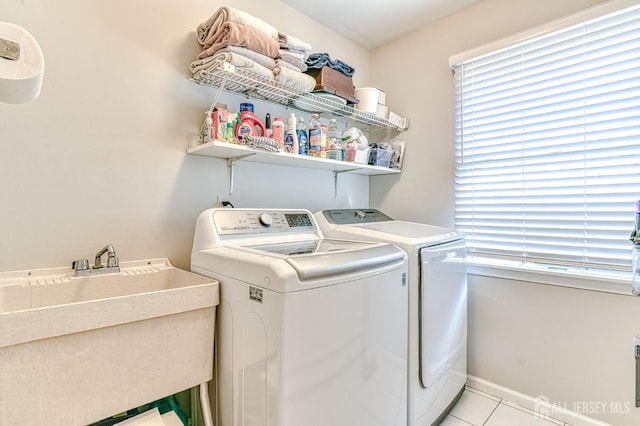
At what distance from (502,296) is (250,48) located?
199 cm

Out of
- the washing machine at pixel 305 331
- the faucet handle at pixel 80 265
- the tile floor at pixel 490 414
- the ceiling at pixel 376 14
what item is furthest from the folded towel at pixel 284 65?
the tile floor at pixel 490 414

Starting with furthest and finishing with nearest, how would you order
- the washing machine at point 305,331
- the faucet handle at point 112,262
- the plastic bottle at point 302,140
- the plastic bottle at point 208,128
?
the plastic bottle at point 302,140, the plastic bottle at point 208,128, the faucet handle at point 112,262, the washing machine at point 305,331

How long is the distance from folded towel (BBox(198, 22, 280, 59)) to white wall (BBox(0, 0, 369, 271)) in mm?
187

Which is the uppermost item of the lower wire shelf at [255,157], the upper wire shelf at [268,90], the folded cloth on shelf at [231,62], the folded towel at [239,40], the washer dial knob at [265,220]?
the folded towel at [239,40]

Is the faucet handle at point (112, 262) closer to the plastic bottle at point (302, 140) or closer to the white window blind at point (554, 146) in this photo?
the plastic bottle at point (302, 140)

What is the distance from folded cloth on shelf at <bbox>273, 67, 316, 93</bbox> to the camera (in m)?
1.58

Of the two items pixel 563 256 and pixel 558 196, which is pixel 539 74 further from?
pixel 563 256

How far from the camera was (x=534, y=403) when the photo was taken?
70.1 inches

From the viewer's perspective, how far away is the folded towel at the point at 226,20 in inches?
56.0

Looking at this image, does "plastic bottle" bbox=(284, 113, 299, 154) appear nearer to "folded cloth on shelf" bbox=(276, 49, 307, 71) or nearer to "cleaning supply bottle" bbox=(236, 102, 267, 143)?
"cleaning supply bottle" bbox=(236, 102, 267, 143)

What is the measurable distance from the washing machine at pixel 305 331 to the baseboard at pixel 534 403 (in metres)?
0.89

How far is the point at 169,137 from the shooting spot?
1533 millimetres

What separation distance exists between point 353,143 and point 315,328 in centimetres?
137

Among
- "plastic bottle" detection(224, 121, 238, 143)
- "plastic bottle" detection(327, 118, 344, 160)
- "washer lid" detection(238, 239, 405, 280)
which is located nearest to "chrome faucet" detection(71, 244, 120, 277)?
"washer lid" detection(238, 239, 405, 280)
